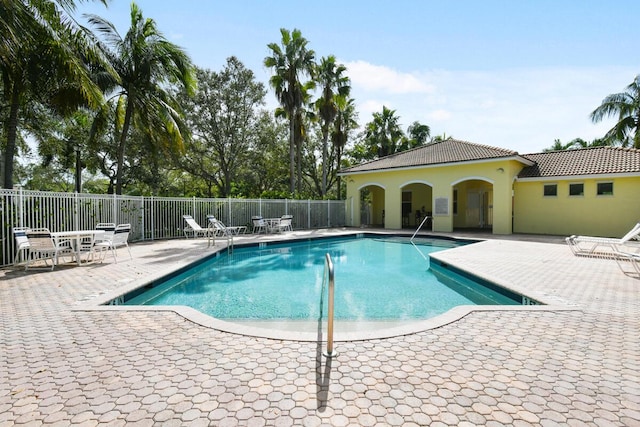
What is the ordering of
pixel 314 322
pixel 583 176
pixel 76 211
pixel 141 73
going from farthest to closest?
pixel 583 176 < pixel 141 73 < pixel 76 211 < pixel 314 322

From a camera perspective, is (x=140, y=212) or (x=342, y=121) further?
(x=342, y=121)

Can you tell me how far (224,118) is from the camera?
24734 millimetres

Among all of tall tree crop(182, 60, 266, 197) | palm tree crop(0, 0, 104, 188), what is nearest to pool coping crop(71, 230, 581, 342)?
palm tree crop(0, 0, 104, 188)

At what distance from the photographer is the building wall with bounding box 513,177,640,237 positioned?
47.5 feet

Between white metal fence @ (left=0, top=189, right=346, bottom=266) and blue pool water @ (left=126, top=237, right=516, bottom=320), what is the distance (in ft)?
14.7

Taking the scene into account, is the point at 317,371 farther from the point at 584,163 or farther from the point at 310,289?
the point at 584,163

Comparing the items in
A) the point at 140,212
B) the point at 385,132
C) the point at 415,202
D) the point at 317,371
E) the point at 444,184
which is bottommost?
the point at 317,371

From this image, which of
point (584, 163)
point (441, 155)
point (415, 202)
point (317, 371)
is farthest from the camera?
point (415, 202)

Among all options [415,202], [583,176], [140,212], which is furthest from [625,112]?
[140,212]

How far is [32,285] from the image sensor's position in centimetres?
593

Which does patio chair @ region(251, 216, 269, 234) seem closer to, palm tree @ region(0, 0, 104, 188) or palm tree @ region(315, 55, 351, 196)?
palm tree @ region(0, 0, 104, 188)

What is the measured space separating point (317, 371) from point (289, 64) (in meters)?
21.6

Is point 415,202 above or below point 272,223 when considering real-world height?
above

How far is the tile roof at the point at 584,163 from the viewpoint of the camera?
1483 centimetres
